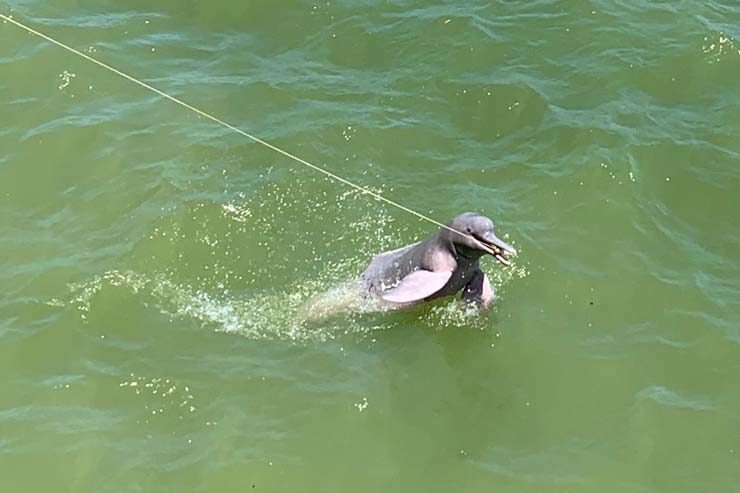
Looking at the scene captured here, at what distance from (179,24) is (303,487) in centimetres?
1070

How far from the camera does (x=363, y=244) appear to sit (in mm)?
13016

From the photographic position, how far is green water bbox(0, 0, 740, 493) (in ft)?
32.8

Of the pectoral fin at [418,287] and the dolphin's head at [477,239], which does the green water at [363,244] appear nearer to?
the pectoral fin at [418,287]

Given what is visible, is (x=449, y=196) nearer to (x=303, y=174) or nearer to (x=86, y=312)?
(x=303, y=174)

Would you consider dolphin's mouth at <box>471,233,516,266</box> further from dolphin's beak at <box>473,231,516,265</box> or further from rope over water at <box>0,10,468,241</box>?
rope over water at <box>0,10,468,241</box>

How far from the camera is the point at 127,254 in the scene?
12.5 m

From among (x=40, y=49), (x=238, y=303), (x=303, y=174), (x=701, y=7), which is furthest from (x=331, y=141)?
(x=701, y=7)

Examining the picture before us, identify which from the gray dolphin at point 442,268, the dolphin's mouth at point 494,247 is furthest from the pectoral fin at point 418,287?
the dolphin's mouth at point 494,247

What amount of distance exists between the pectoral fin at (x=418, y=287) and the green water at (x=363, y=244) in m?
0.65

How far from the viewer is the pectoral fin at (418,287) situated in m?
11.2

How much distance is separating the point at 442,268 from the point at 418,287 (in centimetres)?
43

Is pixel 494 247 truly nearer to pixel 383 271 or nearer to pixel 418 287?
pixel 418 287

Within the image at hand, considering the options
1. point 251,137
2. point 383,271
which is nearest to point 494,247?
point 383,271

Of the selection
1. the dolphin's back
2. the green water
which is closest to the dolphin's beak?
the green water
